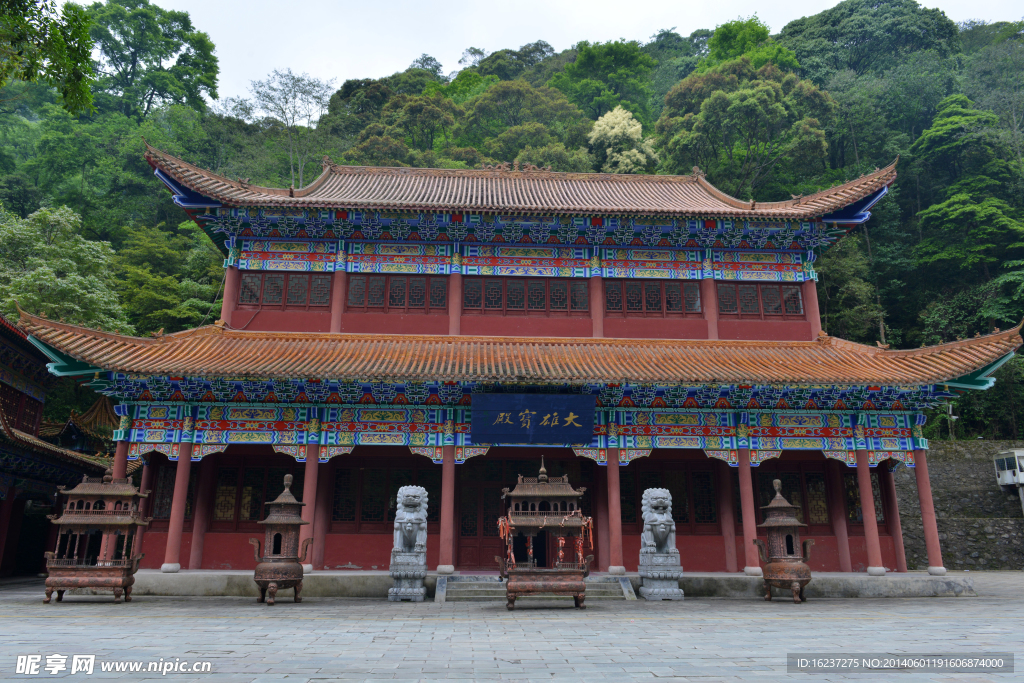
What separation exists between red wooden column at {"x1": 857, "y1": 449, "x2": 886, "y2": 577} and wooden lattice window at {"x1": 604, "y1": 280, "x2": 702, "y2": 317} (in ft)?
16.3

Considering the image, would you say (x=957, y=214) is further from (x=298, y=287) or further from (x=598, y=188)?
(x=298, y=287)

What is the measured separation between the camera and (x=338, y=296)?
49.8ft

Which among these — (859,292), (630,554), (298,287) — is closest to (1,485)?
(298,287)

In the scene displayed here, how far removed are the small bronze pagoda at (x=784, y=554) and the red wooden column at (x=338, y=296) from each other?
10.3m

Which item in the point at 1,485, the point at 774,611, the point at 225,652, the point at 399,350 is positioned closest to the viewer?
the point at 225,652

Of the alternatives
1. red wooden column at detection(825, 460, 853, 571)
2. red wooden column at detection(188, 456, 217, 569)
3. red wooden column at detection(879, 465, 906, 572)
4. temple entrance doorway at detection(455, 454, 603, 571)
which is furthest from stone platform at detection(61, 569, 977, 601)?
temple entrance doorway at detection(455, 454, 603, 571)

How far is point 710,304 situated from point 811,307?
2.59 m

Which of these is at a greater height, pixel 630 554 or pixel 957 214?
pixel 957 214

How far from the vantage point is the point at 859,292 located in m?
27.7

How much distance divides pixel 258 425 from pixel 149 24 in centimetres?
5456

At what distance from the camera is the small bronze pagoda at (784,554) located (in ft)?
37.3

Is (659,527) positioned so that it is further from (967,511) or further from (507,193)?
(967,511)

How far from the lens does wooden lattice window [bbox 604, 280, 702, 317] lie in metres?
15.6

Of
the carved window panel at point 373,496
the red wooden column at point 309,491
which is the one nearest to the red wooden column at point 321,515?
the red wooden column at point 309,491
